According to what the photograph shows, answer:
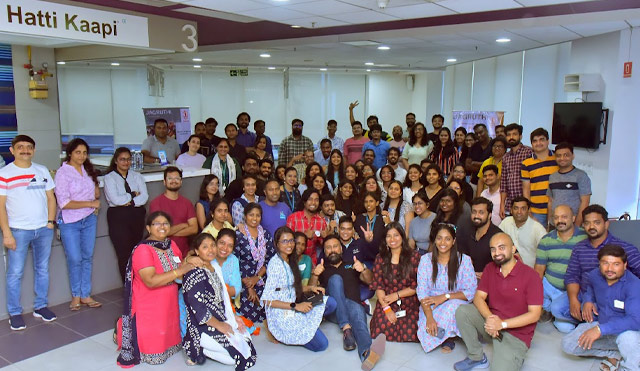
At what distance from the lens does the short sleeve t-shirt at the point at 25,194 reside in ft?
14.2

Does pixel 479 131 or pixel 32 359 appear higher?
pixel 479 131

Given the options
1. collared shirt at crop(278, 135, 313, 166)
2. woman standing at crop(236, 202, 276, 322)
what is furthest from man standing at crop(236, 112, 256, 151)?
woman standing at crop(236, 202, 276, 322)

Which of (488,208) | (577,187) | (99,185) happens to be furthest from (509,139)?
(99,185)

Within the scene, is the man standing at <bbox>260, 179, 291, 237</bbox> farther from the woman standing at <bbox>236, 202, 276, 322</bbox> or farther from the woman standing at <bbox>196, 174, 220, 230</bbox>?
the woman standing at <bbox>196, 174, 220, 230</bbox>

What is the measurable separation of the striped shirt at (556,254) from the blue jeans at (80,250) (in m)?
4.12

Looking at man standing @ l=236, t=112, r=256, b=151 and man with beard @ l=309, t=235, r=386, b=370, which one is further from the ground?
man standing @ l=236, t=112, r=256, b=151

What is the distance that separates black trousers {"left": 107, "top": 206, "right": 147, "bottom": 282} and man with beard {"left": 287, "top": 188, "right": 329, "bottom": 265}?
1524mm

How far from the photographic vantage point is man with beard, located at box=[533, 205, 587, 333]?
4477mm

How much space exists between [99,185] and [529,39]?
5823mm

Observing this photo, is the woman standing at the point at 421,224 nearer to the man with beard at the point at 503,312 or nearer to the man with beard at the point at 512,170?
the man with beard at the point at 512,170

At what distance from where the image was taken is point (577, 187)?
16.6 ft

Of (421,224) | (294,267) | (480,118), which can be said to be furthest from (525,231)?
(480,118)

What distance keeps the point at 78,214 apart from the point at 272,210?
179 cm

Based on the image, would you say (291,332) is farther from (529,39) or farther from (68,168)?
(529,39)
